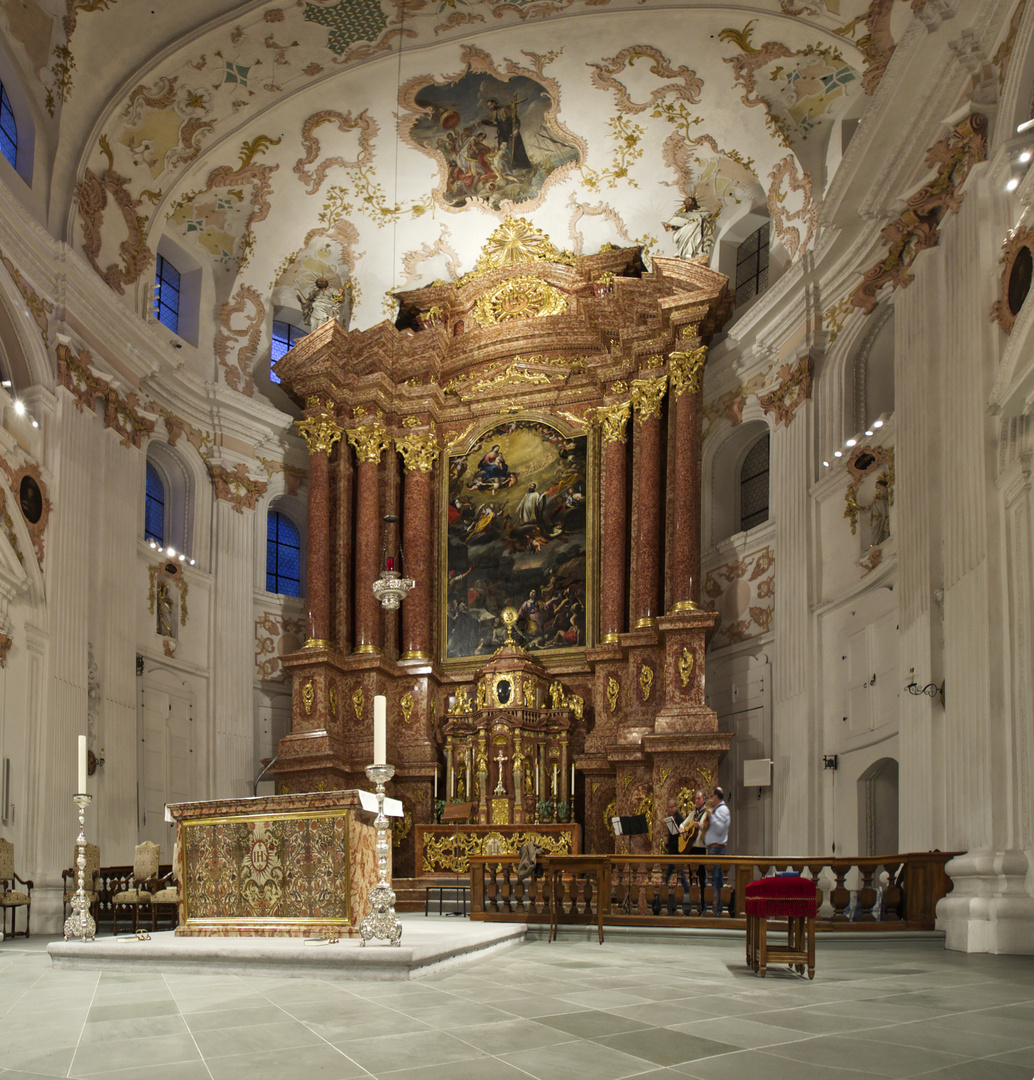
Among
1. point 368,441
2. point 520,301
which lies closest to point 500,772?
point 368,441

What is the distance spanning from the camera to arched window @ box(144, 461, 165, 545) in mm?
17688

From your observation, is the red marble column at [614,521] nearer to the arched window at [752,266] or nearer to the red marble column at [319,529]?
the arched window at [752,266]

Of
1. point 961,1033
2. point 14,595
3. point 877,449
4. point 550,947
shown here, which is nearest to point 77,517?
point 14,595

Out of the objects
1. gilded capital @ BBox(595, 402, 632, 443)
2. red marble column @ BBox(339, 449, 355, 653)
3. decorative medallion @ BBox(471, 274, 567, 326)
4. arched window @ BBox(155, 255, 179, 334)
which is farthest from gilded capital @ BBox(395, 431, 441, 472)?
arched window @ BBox(155, 255, 179, 334)

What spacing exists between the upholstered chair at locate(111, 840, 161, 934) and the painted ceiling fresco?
327 inches

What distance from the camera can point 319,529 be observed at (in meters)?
18.8

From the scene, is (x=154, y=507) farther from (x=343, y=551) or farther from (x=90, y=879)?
(x=90, y=879)

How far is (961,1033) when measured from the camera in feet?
16.0

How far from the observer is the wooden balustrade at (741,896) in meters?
10.2

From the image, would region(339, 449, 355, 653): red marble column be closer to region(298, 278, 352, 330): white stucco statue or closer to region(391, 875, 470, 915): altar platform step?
region(298, 278, 352, 330): white stucco statue

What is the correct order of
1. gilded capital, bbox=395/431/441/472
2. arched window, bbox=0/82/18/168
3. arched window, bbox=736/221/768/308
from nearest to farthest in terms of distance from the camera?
arched window, bbox=0/82/18/168 → arched window, bbox=736/221/768/308 → gilded capital, bbox=395/431/441/472

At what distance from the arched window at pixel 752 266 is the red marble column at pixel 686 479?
1587 mm

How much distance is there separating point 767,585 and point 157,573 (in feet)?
29.7

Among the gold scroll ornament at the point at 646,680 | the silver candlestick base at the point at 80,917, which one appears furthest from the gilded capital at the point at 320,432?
the silver candlestick base at the point at 80,917
